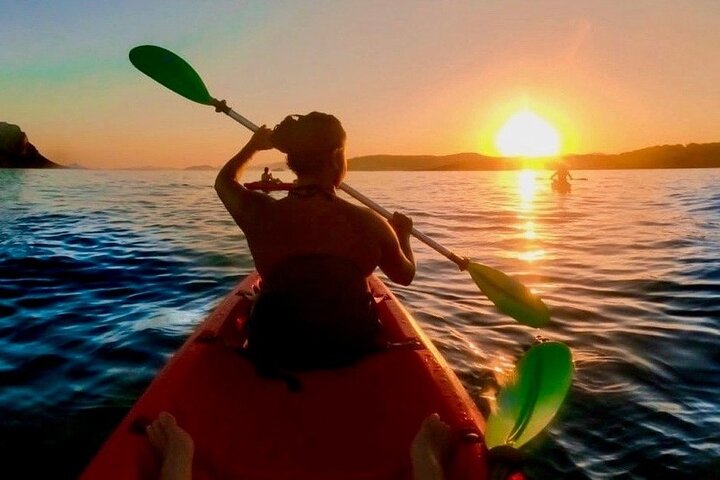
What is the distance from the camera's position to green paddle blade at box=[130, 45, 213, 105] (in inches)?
215

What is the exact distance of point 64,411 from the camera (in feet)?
15.5

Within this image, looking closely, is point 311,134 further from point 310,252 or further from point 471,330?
point 471,330

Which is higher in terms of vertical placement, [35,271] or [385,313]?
[385,313]

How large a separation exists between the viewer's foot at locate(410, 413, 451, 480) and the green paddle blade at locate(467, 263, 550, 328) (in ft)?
7.99

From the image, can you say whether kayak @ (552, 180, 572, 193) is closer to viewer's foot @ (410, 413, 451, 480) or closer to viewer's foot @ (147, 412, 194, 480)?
viewer's foot @ (410, 413, 451, 480)

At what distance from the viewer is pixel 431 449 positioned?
2570 millimetres

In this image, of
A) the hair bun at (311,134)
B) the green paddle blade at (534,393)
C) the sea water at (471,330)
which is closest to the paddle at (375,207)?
the sea water at (471,330)

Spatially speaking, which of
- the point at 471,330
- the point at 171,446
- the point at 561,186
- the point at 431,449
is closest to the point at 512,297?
the point at 471,330

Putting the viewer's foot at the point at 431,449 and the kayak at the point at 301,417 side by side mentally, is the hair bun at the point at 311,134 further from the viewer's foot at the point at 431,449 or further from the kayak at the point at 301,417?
the viewer's foot at the point at 431,449

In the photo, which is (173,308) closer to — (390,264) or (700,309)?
(390,264)

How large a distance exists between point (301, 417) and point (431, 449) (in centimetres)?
80

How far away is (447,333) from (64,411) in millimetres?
3976

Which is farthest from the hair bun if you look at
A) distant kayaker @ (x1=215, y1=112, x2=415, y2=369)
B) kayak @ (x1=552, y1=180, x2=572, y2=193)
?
kayak @ (x1=552, y1=180, x2=572, y2=193)

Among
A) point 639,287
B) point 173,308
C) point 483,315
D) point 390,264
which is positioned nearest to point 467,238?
point 639,287
